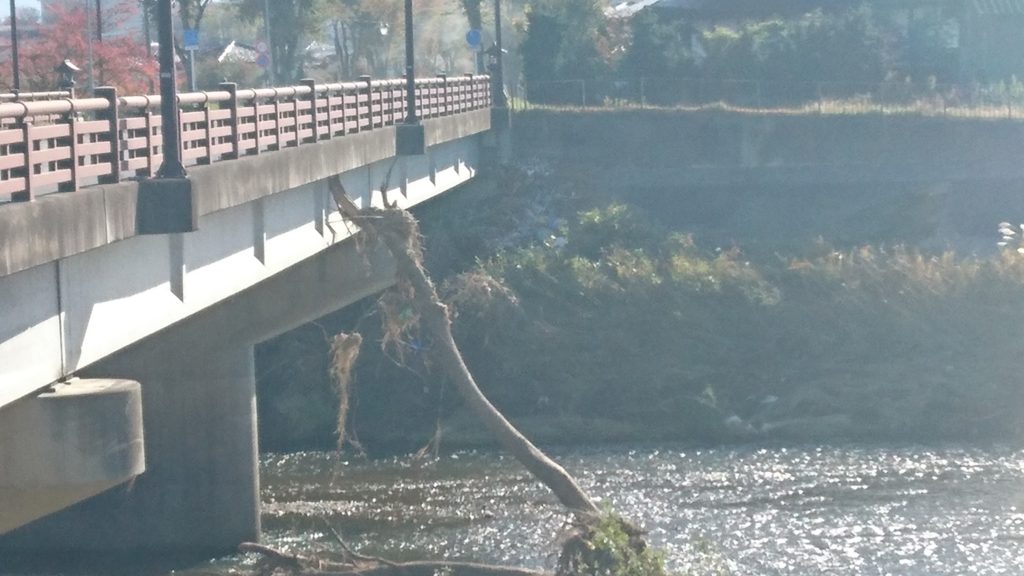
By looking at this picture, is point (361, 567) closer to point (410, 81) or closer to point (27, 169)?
point (27, 169)

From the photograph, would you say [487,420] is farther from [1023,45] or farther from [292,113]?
[1023,45]

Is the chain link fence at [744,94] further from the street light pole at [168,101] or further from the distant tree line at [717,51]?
the street light pole at [168,101]

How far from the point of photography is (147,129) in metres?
13.2

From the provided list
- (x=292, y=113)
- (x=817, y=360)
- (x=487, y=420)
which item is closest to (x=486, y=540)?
(x=487, y=420)

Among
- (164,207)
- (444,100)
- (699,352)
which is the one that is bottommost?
(699,352)

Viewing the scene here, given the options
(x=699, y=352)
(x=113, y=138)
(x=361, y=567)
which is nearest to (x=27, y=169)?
(x=113, y=138)

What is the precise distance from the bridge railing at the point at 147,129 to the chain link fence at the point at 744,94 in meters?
20.4

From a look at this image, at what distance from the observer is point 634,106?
146ft

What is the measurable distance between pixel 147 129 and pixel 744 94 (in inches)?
1422

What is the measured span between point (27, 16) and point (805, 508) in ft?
256

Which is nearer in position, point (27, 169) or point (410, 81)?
point (27, 169)

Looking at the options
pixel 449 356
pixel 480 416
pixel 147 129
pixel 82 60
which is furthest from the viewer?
pixel 82 60

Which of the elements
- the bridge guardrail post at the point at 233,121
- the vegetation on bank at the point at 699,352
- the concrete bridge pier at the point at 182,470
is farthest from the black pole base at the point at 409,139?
the bridge guardrail post at the point at 233,121

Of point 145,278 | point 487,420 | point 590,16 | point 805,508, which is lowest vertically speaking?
point 805,508
